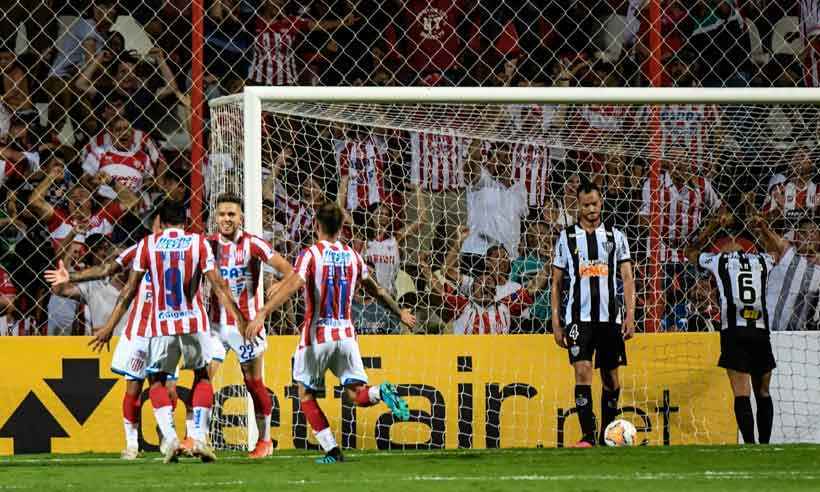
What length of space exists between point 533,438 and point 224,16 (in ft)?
14.8

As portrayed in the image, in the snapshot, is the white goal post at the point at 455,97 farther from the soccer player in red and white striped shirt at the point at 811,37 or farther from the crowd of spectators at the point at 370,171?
the soccer player in red and white striped shirt at the point at 811,37

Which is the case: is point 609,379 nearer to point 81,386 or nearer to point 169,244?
point 169,244

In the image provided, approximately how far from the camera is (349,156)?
1136cm

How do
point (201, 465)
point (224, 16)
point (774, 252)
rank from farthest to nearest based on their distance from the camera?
point (224, 16), point (774, 252), point (201, 465)

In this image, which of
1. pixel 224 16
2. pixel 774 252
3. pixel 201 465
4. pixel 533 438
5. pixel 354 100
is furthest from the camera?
pixel 224 16

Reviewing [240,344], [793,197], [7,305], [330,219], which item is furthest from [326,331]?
[793,197]

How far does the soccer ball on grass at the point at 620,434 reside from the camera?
9961 millimetres

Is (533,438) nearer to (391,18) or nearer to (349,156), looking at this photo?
(349,156)

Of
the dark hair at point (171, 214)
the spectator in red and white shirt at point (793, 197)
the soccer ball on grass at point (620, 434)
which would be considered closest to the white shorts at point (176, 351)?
the dark hair at point (171, 214)

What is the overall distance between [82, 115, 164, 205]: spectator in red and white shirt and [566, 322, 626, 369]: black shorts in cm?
368

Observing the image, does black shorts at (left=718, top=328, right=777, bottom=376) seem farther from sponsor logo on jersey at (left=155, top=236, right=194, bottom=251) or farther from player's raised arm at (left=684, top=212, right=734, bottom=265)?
sponsor logo on jersey at (left=155, top=236, right=194, bottom=251)

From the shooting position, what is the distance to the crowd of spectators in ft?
37.2

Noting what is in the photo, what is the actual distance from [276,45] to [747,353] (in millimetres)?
4758

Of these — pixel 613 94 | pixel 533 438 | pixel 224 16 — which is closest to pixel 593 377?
pixel 533 438
